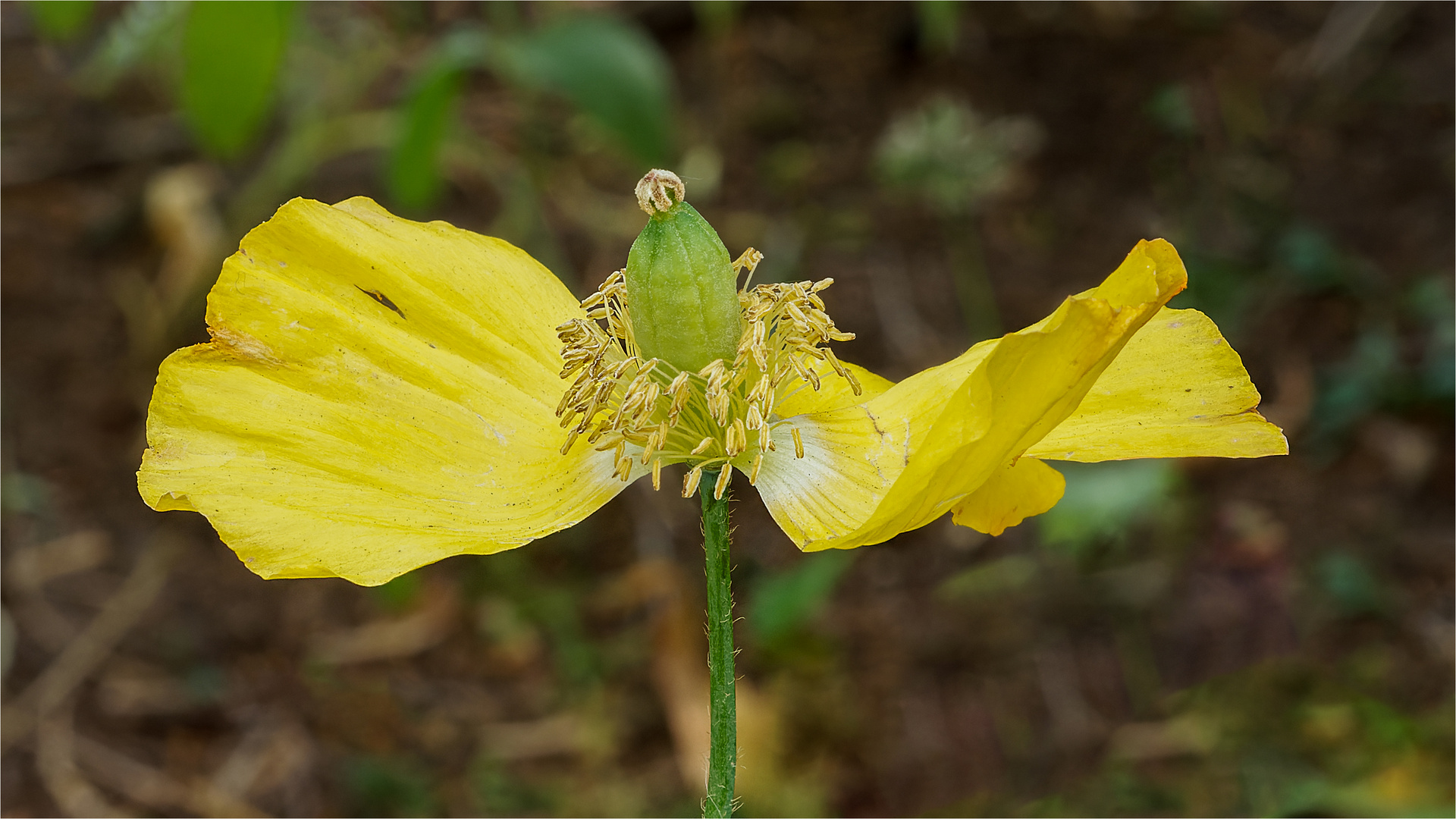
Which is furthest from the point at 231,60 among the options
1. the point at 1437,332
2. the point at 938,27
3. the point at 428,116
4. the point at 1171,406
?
the point at 1437,332

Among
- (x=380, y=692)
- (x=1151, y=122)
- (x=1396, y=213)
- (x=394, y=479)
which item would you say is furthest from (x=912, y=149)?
(x=394, y=479)

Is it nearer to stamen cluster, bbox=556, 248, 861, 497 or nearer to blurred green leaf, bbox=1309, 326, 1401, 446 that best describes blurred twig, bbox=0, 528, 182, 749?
stamen cluster, bbox=556, 248, 861, 497

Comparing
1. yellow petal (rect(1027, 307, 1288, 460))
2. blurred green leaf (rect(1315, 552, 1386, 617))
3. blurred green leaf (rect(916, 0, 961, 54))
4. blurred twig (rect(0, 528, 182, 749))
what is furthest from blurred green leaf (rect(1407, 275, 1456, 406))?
blurred twig (rect(0, 528, 182, 749))

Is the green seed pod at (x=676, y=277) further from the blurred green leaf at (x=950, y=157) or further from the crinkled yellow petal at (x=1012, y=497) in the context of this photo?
the blurred green leaf at (x=950, y=157)

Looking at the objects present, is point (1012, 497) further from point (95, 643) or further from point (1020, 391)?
point (95, 643)

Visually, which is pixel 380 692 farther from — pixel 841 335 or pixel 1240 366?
pixel 1240 366
